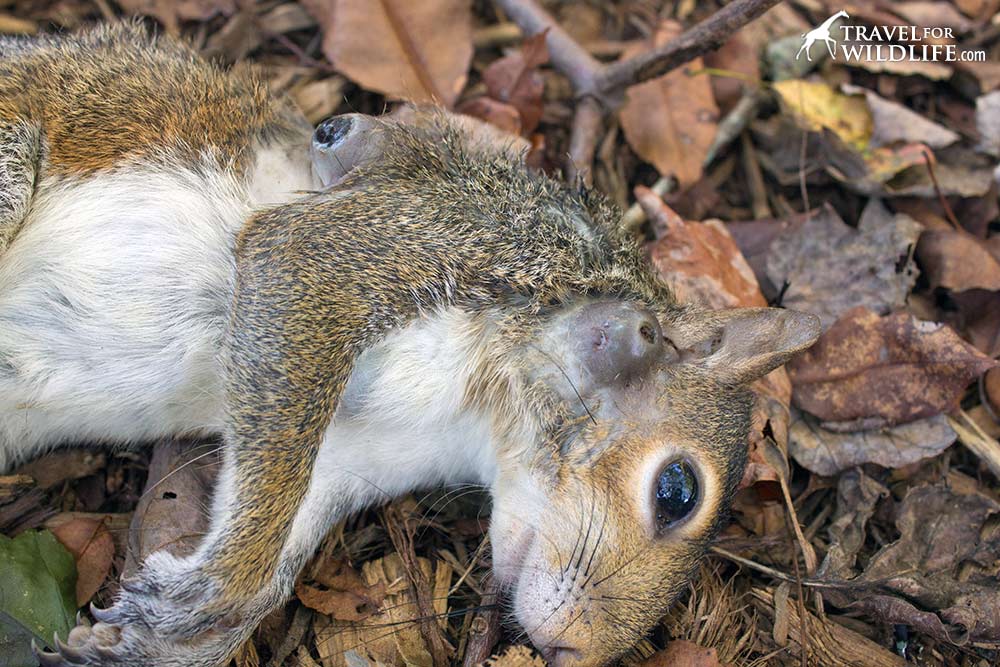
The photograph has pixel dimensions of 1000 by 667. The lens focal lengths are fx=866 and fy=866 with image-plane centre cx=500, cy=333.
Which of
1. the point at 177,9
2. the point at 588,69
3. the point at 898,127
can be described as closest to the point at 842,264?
the point at 898,127

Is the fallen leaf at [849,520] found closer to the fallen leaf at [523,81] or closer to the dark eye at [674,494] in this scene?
the dark eye at [674,494]

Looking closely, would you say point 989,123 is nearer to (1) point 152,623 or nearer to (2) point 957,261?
(2) point 957,261

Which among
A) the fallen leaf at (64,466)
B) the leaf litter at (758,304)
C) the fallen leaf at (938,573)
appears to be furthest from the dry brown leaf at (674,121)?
the fallen leaf at (64,466)

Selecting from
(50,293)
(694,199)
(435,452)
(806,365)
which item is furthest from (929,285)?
(50,293)

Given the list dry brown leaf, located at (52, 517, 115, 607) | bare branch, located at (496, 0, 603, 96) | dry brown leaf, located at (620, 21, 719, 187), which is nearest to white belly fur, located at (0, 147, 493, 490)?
dry brown leaf, located at (52, 517, 115, 607)

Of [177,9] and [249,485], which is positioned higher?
[177,9]
